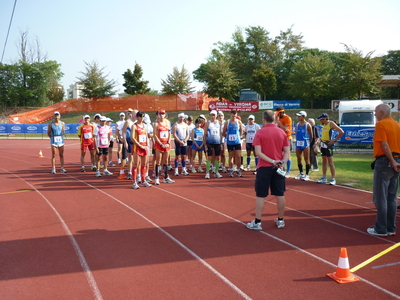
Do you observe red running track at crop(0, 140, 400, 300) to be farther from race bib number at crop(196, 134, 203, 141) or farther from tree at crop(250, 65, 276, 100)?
tree at crop(250, 65, 276, 100)

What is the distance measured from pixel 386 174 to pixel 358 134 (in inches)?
549

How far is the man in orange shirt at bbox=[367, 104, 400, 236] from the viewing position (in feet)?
18.5

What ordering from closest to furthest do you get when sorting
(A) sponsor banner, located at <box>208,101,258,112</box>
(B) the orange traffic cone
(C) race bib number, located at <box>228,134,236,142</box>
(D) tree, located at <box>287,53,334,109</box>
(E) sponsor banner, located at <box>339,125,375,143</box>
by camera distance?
(B) the orange traffic cone, (C) race bib number, located at <box>228,134,236,142</box>, (E) sponsor banner, located at <box>339,125,375,143</box>, (A) sponsor banner, located at <box>208,101,258,112</box>, (D) tree, located at <box>287,53,334,109</box>

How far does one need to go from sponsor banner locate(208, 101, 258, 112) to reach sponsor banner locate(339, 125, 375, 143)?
63.8 ft

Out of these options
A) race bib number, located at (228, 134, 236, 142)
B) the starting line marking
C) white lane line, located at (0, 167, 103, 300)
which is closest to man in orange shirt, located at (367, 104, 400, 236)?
the starting line marking

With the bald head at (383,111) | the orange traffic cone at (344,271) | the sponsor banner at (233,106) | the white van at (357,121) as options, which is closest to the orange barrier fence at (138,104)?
the sponsor banner at (233,106)

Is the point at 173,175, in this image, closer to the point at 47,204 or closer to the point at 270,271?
the point at 47,204

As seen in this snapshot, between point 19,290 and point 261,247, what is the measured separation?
10.6 ft

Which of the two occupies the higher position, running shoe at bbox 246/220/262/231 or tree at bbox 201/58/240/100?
tree at bbox 201/58/240/100

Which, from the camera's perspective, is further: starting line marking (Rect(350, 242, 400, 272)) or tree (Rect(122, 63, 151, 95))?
tree (Rect(122, 63, 151, 95))

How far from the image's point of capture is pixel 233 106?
3781 centimetres

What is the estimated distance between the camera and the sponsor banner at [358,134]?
18375mm

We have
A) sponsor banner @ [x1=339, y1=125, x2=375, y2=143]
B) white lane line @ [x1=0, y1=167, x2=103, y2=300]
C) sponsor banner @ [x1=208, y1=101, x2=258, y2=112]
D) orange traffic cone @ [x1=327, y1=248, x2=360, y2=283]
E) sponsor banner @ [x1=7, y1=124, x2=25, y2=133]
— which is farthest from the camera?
sponsor banner @ [x1=208, y1=101, x2=258, y2=112]

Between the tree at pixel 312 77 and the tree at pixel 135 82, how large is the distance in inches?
872
